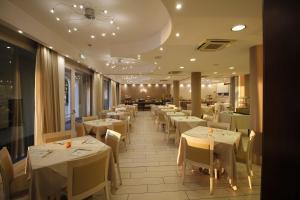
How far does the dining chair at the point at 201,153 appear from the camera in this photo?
282 centimetres

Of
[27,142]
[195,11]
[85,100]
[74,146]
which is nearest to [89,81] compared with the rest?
[85,100]

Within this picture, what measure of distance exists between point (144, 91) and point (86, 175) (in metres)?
20.4

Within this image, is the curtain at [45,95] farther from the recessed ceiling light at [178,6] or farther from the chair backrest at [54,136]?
the recessed ceiling light at [178,6]

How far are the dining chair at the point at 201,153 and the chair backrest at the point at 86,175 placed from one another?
4.91ft

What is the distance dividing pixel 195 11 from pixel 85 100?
791cm

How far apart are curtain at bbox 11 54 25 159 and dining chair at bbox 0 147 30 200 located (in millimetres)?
2314

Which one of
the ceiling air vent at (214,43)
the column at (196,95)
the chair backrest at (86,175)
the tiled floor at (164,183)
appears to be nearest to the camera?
the chair backrest at (86,175)

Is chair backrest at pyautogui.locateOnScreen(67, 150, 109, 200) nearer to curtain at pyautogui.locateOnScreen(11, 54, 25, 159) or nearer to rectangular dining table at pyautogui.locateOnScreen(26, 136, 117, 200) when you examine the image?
rectangular dining table at pyautogui.locateOnScreen(26, 136, 117, 200)

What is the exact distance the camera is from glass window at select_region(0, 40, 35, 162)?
386 centimetres

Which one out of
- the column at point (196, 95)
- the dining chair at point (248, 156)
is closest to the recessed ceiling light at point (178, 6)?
the dining chair at point (248, 156)

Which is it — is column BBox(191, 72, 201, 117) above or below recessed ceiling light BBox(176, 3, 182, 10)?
below

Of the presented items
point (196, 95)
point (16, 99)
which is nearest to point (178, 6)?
point (16, 99)

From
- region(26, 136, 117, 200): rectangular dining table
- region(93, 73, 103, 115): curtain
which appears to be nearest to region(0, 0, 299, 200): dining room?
region(26, 136, 117, 200): rectangular dining table

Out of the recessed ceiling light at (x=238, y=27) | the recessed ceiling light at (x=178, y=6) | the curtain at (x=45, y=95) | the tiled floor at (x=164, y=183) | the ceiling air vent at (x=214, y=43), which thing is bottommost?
the tiled floor at (x=164, y=183)
